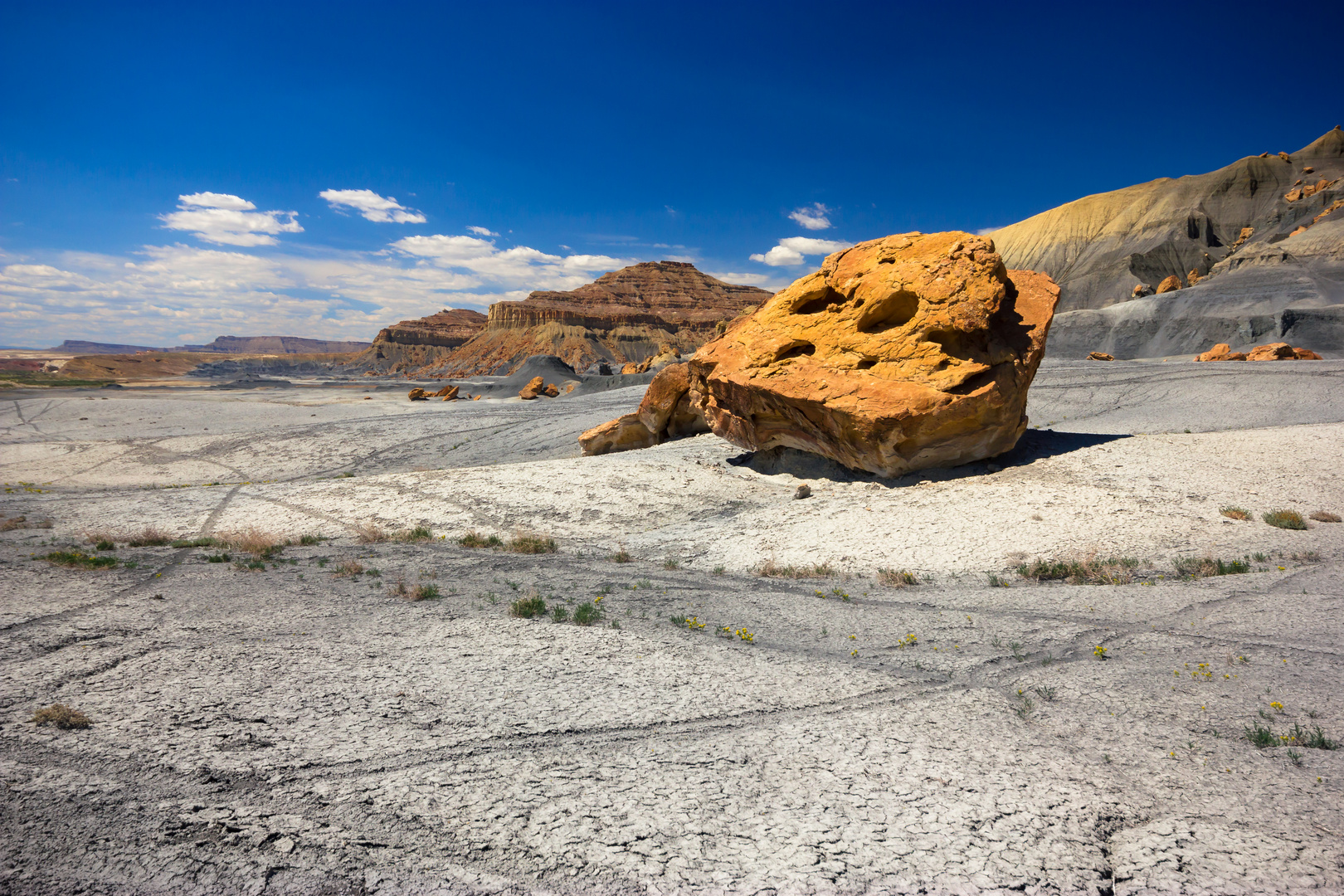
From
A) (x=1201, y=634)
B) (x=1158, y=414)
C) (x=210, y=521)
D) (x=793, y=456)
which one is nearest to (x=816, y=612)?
(x=1201, y=634)

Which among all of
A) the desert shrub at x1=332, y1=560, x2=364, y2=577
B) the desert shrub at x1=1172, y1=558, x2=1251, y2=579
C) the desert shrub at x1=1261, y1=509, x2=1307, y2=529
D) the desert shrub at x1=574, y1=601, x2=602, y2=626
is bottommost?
the desert shrub at x1=332, y1=560, x2=364, y2=577

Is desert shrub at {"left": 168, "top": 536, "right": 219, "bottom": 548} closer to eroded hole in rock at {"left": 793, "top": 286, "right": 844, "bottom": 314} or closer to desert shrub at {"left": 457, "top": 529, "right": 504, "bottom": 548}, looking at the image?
desert shrub at {"left": 457, "top": 529, "right": 504, "bottom": 548}

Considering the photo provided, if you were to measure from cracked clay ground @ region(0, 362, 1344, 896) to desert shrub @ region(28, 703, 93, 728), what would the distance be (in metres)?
0.11

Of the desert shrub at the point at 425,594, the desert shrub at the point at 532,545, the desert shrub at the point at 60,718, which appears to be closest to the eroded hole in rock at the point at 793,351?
the desert shrub at the point at 532,545

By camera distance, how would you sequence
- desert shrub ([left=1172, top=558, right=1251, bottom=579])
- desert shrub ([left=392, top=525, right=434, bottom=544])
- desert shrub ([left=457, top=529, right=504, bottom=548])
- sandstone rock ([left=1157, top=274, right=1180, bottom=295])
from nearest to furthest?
desert shrub ([left=1172, top=558, right=1251, bottom=579]), desert shrub ([left=457, top=529, right=504, bottom=548]), desert shrub ([left=392, top=525, right=434, bottom=544]), sandstone rock ([left=1157, top=274, right=1180, bottom=295])

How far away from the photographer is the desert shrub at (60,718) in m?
4.07

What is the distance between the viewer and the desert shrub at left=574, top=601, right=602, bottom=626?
6539 millimetres

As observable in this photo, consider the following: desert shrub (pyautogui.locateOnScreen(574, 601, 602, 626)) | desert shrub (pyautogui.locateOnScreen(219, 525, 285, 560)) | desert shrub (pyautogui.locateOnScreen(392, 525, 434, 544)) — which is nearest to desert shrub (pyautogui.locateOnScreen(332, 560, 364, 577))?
desert shrub (pyautogui.locateOnScreen(219, 525, 285, 560))

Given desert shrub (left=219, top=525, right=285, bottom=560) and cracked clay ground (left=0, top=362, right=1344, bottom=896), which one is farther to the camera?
desert shrub (left=219, top=525, right=285, bottom=560)

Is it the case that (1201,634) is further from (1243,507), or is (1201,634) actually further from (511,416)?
(511,416)

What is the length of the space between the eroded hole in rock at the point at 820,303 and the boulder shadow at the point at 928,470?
129 inches

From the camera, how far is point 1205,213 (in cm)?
7162

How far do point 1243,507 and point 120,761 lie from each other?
14064 millimetres

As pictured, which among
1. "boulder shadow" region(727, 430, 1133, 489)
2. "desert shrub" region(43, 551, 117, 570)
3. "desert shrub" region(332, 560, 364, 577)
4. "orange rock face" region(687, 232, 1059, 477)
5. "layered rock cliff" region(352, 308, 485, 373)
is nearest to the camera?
"desert shrub" region(43, 551, 117, 570)
